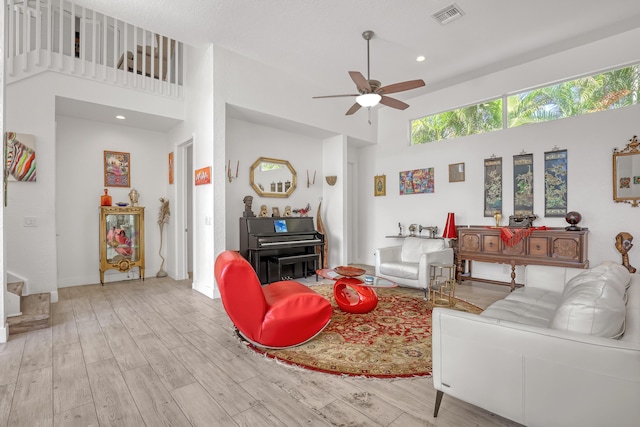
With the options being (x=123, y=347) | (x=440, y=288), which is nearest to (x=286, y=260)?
(x=440, y=288)

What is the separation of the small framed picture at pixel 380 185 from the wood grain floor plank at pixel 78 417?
5.95 metres

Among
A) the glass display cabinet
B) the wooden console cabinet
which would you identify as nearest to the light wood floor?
the glass display cabinet

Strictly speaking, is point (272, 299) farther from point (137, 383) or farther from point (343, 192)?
point (343, 192)

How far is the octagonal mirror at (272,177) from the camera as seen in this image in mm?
5648

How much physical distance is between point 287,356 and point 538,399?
5.64 feet

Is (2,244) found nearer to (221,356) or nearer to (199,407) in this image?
(221,356)

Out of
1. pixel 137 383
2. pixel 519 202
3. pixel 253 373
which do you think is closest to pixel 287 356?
pixel 253 373

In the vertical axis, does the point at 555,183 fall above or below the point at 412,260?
above

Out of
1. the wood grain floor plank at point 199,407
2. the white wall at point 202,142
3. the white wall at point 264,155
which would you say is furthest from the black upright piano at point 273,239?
the wood grain floor plank at point 199,407

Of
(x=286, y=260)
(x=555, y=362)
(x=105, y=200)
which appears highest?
(x=105, y=200)

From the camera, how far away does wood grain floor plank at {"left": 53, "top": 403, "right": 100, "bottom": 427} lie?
1.73m

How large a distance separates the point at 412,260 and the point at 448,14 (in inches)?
134

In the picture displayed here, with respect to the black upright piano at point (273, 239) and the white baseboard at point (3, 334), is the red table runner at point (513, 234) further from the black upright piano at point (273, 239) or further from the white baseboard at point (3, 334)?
the white baseboard at point (3, 334)

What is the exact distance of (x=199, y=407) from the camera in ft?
6.22
